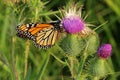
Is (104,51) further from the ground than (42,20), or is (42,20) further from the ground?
(42,20)

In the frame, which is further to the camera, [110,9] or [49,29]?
[110,9]

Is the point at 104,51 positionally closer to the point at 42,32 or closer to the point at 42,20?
the point at 42,32

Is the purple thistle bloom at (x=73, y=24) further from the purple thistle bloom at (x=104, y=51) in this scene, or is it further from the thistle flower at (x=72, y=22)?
the purple thistle bloom at (x=104, y=51)

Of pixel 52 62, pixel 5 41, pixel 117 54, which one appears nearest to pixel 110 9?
pixel 117 54

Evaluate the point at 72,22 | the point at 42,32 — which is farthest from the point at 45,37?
the point at 72,22

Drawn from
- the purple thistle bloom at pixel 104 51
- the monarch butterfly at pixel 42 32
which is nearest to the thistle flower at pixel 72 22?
the monarch butterfly at pixel 42 32

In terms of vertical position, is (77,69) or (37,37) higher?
(37,37)

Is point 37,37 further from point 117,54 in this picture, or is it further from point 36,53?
point 117,54

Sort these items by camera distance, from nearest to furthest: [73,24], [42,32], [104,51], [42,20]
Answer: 1. [104,51]
2. [73,24]
3. [42,32]
4. [42,20]
